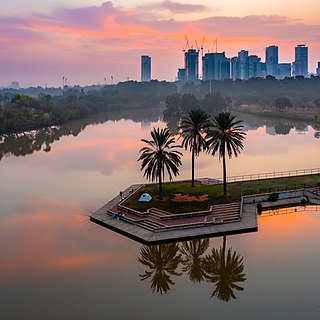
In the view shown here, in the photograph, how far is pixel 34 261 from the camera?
1053 inches

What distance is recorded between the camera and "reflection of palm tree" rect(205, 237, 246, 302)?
2314 cm

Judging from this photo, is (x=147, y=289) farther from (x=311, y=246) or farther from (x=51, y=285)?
(x=311, y=246)

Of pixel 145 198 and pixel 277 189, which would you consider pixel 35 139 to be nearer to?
pixel 145 198

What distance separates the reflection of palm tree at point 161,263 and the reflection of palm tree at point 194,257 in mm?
541

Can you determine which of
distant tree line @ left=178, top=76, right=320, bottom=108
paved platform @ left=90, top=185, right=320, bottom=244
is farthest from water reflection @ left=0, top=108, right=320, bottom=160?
paved platform @ left=90, top=185, right=320, bottom=244

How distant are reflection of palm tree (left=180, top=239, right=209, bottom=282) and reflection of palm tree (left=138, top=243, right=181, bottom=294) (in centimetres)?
54

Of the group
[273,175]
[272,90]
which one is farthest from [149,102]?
[273,175]

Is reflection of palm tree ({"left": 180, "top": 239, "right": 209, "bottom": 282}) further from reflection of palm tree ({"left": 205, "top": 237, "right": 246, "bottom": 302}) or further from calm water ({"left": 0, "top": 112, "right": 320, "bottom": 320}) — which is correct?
reflection of palm tree ({"left": 205, "top": 237, "right": 246, "bottom": 302})

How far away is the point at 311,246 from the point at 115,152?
143 ft

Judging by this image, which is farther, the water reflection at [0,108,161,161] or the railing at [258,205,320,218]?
the water reflection at [0,108,161,161]

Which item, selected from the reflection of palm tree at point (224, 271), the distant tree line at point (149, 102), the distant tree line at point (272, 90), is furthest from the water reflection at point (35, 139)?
the distant tree line at point (272, 90)

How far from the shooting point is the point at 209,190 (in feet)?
126

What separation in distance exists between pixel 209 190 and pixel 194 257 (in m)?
11.7

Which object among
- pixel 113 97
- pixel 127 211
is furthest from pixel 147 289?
pixel 113 97
